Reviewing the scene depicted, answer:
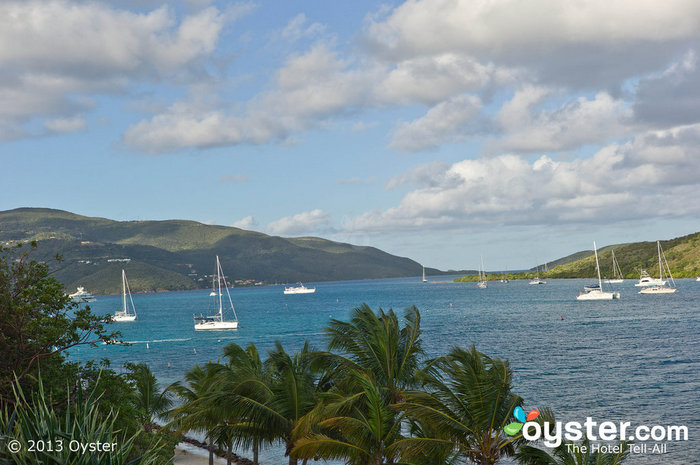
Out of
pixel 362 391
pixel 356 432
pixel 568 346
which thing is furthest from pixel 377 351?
pixel 568 346

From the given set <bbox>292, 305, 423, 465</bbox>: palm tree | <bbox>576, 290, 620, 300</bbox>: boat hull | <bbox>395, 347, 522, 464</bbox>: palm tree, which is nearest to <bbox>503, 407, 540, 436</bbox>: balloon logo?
<bbox>395, 347, 522, 464</bbox>: palm tree

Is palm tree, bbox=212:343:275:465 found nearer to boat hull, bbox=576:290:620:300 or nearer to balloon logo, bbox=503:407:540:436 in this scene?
balloon logo, bbox=503:407:540:436

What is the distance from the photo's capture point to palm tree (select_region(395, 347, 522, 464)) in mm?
16420

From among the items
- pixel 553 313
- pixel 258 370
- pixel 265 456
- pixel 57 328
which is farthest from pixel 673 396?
pixel 553 313

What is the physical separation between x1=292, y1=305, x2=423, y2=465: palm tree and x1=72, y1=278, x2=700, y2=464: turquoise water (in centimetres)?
1763

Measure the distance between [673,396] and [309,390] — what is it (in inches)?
1404

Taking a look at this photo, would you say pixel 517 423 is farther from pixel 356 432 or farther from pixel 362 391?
pixel 362 391

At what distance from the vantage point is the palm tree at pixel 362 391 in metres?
18.0

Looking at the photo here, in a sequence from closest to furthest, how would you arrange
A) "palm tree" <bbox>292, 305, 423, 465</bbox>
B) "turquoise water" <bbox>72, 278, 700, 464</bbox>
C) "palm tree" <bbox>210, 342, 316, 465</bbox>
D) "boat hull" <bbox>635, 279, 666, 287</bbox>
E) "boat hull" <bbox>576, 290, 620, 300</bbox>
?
1. "palm tree" <bbox>292, 305, 423, 465</bbox>
2. "palm tree" <bbox>210, 342, 316, 465</bbox>
3. "turquoise water" <bbox>72, 278, 700, 464</bbox>
4. "boat hull" <bbox>576, 290, 620, 300</bbox>
5. "boat hull" <bbox>635, 279, 666, 287</bbox>

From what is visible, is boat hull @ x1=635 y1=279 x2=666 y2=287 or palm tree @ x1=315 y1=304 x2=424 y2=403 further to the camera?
boat hull @ x1=635 y1=279 x2=666 y2=287

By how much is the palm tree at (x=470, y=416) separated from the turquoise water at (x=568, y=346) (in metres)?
19.8

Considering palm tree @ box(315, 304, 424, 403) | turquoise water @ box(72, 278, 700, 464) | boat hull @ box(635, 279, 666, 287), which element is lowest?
turquoise water @ box(72, 278, 700, 464)

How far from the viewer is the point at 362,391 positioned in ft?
66.2

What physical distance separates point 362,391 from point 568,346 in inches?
2336
